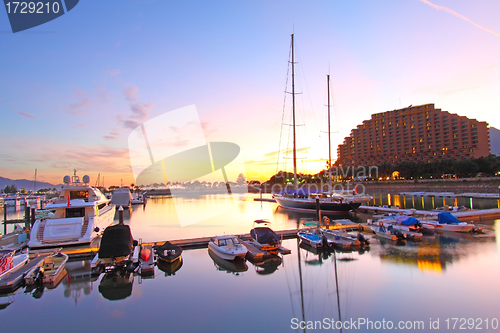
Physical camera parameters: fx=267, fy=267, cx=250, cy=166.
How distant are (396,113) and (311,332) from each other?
486 ft

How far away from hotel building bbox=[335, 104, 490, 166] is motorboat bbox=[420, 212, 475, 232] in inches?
4316

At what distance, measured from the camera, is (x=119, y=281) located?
13625 mm

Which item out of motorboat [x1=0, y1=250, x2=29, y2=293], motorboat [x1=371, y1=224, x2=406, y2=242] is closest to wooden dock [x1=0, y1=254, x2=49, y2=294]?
motorboat [x1=0, y1=250, x2=29, y2=293]

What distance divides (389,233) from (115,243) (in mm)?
19708

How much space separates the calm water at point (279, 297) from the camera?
9508 mm

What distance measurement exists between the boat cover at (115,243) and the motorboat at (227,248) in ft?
17.5

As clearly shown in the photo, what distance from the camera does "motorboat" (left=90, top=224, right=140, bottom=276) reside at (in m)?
14.5

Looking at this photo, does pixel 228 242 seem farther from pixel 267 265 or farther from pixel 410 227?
pixel 410 227

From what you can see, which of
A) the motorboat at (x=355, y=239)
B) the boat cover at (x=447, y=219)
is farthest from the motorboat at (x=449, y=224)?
the motorboat at (x=355, y=239)

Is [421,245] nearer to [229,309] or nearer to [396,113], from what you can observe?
[229,309]

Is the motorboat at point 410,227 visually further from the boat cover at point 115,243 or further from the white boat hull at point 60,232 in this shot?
the white boat hull at point 60,232

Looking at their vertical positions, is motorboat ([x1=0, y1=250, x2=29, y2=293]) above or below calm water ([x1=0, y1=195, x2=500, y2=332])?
above

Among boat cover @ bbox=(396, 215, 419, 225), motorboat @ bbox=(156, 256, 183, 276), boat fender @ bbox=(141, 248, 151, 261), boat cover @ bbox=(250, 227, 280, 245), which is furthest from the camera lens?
boat cover @ bbox=(396, 215, 419, 225)

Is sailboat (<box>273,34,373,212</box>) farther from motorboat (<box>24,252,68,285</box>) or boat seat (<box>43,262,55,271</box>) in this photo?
boat seat (<box>43,262,55,271</box>)
